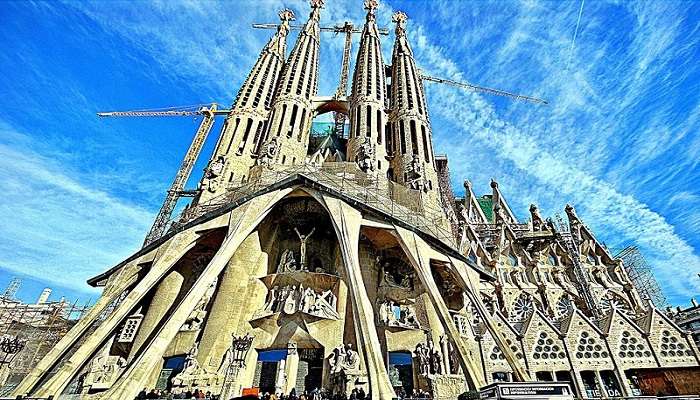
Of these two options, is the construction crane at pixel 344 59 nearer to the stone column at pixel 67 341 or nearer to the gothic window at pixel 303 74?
the gothic window at pixel 303 74

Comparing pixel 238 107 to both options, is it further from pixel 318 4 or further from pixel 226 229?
pixel 318 4

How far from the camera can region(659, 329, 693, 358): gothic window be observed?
17156 mm

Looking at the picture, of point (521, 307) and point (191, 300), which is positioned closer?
point (191, 300)

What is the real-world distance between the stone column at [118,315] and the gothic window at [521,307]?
20934 millimetres

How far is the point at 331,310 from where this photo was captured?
1758cm

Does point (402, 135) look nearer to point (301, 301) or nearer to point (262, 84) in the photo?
point (262, 84)

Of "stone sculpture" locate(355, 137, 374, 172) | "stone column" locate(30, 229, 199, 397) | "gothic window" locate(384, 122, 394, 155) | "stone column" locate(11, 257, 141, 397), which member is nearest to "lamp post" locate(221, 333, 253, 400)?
"stone column" locate(30, 229, 199, 397)

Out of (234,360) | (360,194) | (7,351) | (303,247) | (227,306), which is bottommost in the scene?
(234,360)

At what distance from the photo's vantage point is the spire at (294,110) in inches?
957

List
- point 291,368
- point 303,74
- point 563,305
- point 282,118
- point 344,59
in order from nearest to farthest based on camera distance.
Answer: point 291,368 < point 563,305 < point 282,118 < point 303,74 < point 344,59

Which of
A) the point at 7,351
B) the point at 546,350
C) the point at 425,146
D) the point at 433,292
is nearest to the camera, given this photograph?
the point at 433,292

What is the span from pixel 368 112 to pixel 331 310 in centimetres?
1602

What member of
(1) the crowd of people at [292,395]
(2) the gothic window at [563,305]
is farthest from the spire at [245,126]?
(2) the gothic window at [563,305]

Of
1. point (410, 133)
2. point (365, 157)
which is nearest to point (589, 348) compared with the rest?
point (365, 157)
